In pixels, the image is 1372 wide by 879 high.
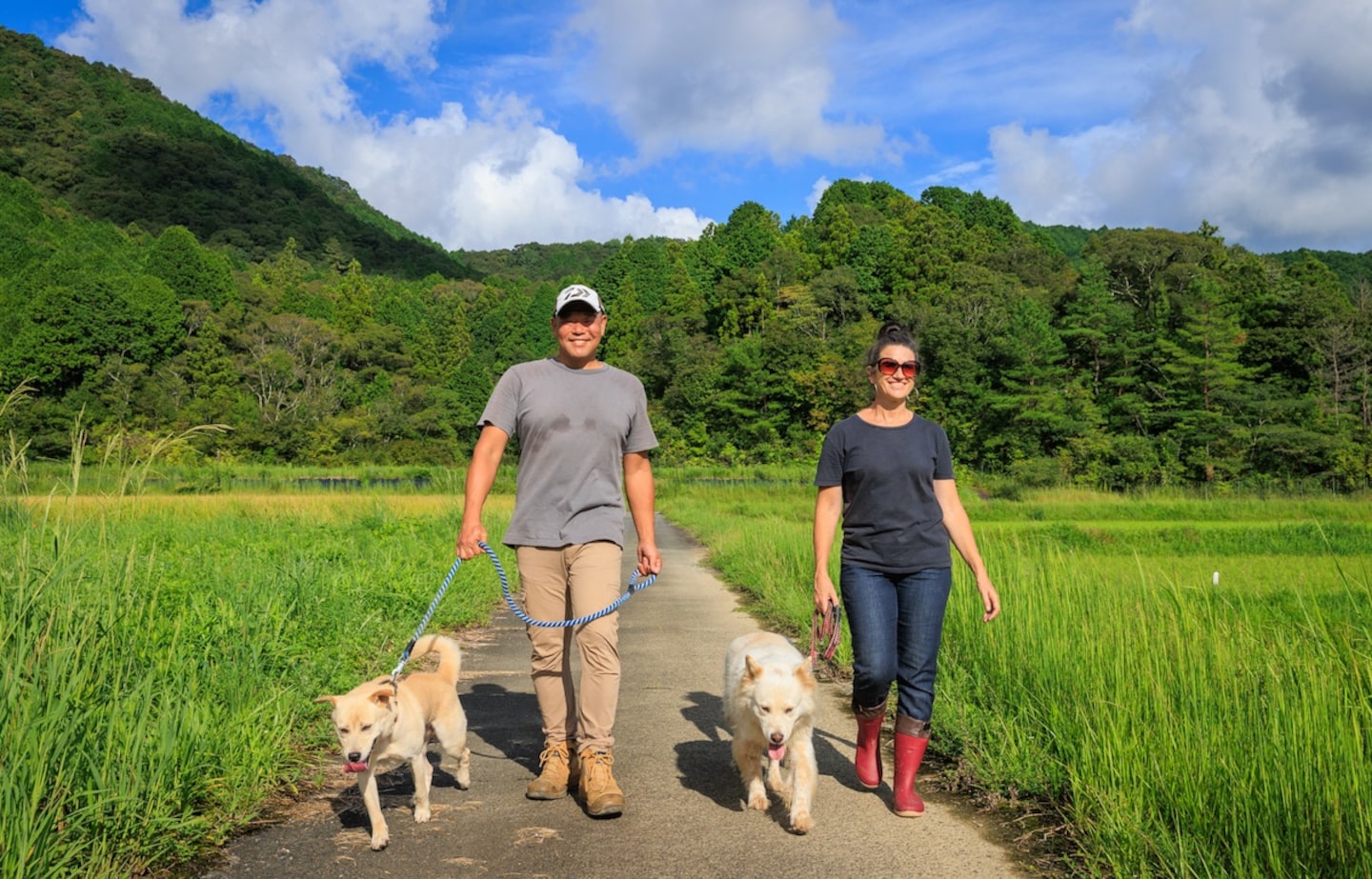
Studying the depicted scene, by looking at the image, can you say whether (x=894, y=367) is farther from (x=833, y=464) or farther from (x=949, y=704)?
(x=949, y=704)

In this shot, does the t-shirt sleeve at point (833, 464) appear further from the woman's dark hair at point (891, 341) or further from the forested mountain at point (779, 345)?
the forested mountain at point (779, 345)

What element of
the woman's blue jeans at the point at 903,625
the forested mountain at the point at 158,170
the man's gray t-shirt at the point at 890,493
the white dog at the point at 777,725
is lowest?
the white dog at the point at 777,725

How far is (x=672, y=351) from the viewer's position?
255ft

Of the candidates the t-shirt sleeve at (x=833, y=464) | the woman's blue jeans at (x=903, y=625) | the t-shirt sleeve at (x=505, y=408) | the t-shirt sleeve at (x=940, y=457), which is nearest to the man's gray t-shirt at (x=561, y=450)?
the t-shirt sleeve at (x=505, y=408)

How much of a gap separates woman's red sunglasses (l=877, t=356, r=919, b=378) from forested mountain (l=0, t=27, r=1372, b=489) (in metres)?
43.4

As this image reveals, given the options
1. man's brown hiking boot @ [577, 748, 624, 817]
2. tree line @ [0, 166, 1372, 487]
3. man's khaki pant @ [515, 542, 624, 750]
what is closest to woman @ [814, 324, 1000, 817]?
man's khaki pant @ [515, 542, 624, 750]

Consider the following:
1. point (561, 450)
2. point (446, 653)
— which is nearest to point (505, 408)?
point (561, 450)

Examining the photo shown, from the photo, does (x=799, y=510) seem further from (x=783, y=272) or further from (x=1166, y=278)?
(x=783, y=272)

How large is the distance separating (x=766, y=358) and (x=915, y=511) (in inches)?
2667

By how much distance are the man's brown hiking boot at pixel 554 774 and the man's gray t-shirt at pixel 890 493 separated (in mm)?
1727

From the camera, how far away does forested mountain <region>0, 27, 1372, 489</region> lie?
5319 cm

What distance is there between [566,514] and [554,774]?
1.28 m

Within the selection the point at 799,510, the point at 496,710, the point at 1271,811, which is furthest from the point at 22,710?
the point at 799,510

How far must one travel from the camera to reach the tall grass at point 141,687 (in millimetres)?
3225
